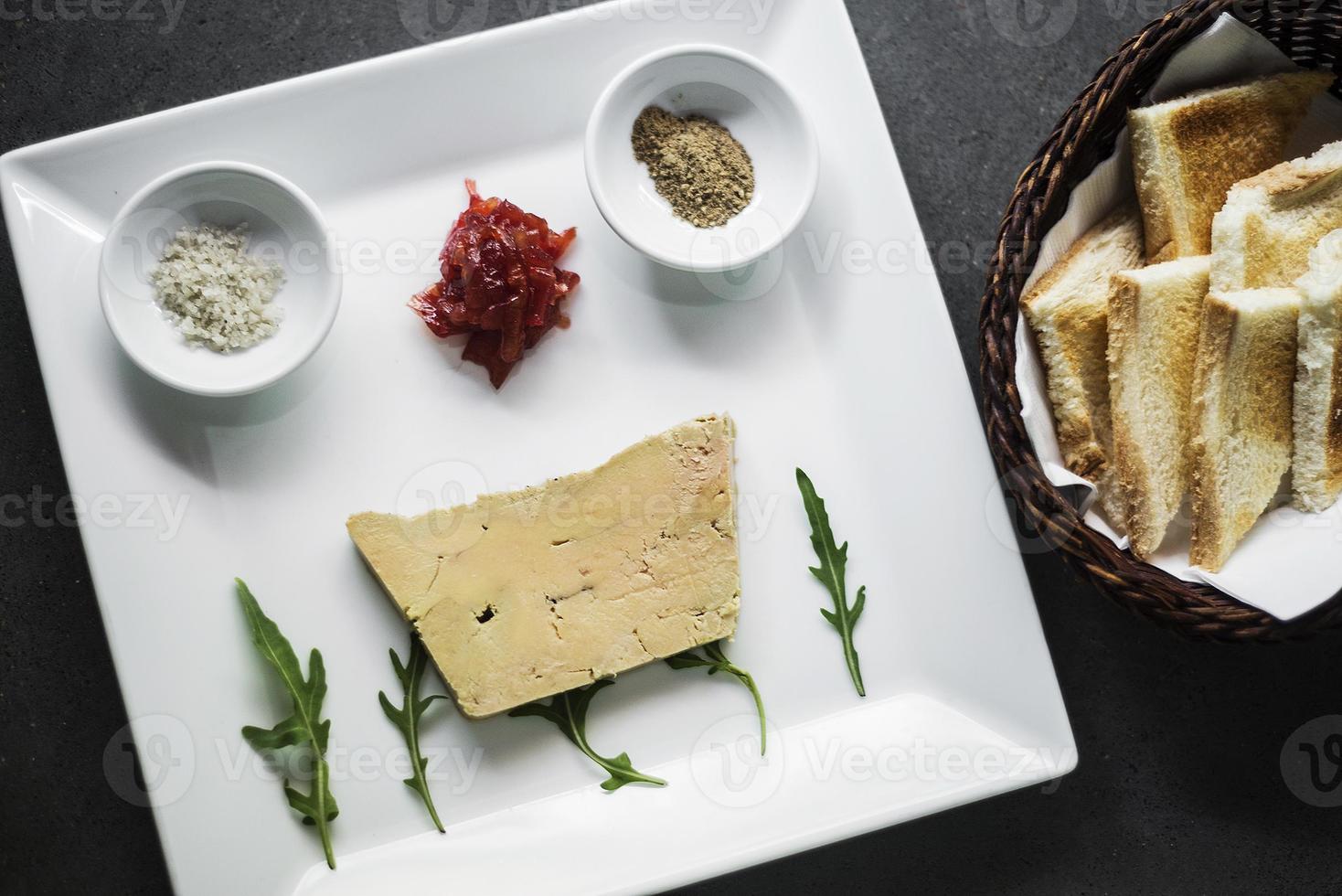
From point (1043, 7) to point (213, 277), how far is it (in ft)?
6.51

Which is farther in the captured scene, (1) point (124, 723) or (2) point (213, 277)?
(1) point (124, 723)

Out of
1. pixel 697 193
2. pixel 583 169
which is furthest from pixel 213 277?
pixel 697 193

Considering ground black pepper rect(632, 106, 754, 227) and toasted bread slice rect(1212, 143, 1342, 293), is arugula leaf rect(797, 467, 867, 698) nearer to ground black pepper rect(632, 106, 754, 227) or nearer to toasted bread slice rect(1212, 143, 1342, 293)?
ground black pepper rect(632, 106, 754, 227)

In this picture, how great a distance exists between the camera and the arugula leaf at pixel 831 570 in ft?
6.25

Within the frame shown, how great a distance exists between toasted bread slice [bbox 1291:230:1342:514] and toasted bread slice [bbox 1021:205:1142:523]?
32cm

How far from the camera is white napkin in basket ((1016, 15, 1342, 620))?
1.63m

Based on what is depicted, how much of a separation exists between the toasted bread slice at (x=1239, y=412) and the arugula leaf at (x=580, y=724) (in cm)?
119

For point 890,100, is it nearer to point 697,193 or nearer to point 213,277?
point 697,193

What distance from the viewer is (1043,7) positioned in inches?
85.5

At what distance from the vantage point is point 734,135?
6.31 ft

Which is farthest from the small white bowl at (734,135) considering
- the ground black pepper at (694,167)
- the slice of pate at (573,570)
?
the slice of pate at (573,570)
